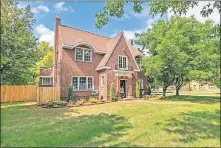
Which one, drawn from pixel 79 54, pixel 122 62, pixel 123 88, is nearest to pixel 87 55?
pixel 79 54

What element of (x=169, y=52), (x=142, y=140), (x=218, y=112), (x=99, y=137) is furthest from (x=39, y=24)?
(x=169, y=52)

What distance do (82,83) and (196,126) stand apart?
10.1 m

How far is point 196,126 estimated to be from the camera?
13.2 feet

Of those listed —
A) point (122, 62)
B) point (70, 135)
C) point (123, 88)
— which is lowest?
point (70, 135)

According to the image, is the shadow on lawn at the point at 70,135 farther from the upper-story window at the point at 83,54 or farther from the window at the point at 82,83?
the upper-story window at the point at 83,54

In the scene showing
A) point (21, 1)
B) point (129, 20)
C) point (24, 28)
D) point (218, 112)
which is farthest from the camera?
point (24, 28)

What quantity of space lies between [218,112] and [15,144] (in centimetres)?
355

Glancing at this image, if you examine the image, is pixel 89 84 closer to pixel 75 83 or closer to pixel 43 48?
pixel 75 83

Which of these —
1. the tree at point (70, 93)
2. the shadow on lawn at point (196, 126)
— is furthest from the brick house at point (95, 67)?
the shadow on lawn at point (196, 126)

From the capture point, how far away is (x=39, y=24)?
3.33m

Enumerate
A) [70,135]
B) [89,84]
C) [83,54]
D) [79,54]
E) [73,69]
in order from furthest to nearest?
[89,84] → [83,54] → [79,54] → [73,69] → [70,135]

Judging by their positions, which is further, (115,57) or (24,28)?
(115,57)

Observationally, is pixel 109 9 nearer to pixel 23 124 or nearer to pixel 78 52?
pixel 23 124

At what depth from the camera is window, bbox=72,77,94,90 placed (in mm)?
12891
